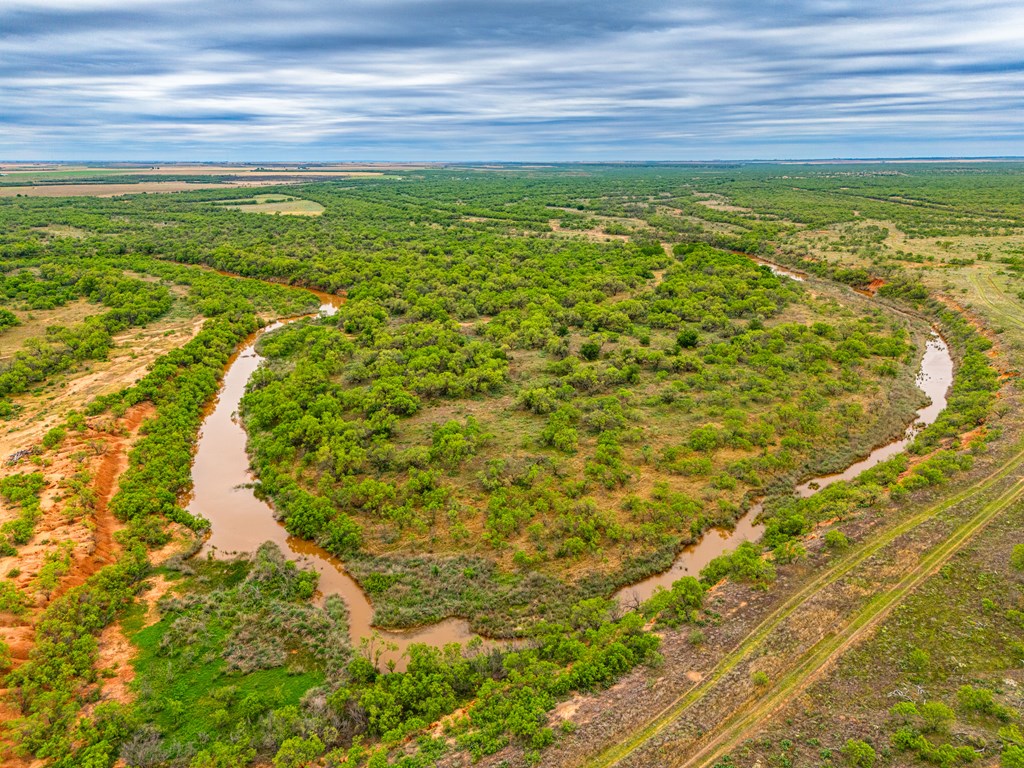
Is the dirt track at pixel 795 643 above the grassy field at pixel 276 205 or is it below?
below

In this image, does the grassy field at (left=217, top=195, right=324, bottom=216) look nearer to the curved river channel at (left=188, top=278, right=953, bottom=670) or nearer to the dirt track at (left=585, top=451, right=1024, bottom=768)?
the curved river channel at (left=188, top=278, right=953, bottom=670)

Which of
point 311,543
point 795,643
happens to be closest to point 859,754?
point 795,643

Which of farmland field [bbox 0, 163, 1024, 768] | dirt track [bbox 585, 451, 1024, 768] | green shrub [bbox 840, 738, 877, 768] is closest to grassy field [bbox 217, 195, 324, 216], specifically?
farmland field [bbox 0, 163, 1024, 768]

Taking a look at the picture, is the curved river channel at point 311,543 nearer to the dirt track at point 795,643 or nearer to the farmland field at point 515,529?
the farmland field at point 515,529

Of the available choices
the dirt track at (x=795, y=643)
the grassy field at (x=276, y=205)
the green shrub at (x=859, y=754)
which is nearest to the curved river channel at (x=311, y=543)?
the dirt track at (x=795, y=643)

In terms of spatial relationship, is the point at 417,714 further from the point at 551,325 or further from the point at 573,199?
the point at 573,199

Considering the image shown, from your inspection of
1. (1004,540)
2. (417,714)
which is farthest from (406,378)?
(1004,540)

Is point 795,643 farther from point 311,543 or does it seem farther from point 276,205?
point 276,205
